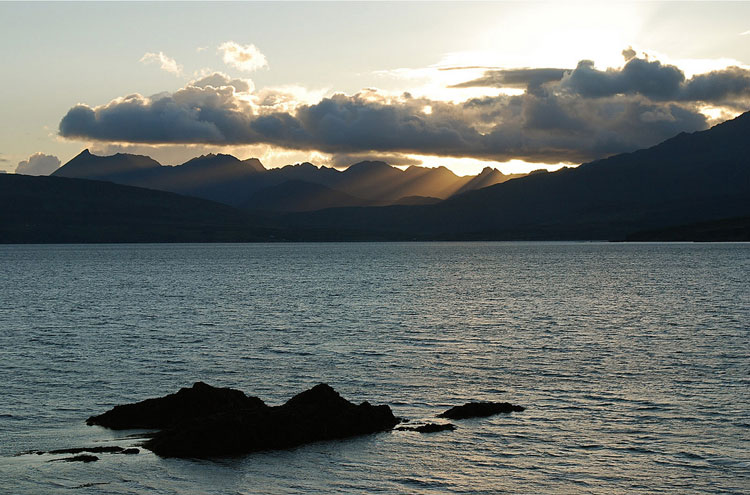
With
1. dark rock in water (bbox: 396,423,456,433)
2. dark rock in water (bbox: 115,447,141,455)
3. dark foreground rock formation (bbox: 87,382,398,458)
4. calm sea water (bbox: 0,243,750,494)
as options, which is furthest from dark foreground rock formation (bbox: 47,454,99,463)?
dark rock in water (bbox: 396,423,456,433)

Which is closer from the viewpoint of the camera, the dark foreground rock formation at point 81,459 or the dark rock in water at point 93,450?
the dark foreground rock formation at point 81,459

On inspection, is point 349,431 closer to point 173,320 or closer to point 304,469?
point 304,469

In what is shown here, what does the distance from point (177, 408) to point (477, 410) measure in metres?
14.3

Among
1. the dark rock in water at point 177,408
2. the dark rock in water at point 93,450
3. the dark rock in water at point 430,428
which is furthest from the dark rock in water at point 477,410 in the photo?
the dark rock in water at point 93,450

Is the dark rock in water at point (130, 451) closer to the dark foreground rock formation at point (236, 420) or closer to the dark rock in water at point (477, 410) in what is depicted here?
the dark foreground rock formation at point (236, 420)

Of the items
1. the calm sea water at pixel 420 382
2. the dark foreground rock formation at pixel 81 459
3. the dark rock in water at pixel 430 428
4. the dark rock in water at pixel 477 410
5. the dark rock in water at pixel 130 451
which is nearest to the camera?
the calm sea water at pixel 420 382

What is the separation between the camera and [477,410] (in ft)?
131

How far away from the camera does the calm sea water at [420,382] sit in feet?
101

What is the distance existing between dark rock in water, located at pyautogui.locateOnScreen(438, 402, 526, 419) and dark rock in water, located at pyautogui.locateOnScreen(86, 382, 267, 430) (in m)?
9.21

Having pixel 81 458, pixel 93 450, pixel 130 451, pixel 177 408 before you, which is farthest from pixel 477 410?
pixel 81 458

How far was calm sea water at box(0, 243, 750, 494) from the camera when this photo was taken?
30.7 metres

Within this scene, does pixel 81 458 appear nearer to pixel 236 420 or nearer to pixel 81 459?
pixel 81 459

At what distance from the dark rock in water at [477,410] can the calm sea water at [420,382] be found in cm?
88

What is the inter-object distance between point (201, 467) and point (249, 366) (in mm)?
23537
